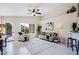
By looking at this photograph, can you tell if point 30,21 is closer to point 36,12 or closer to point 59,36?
point 36,12

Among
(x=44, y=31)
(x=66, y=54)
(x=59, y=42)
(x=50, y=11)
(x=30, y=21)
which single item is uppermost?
(x=50, y=11)

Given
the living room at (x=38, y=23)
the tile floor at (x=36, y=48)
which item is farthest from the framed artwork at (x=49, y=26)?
the tile floor at (x=36, y=48)

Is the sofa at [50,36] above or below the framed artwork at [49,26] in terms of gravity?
below

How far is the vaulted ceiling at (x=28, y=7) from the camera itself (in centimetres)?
362

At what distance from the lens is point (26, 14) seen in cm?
370

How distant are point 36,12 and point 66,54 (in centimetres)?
124

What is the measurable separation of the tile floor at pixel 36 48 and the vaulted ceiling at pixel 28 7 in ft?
2.31

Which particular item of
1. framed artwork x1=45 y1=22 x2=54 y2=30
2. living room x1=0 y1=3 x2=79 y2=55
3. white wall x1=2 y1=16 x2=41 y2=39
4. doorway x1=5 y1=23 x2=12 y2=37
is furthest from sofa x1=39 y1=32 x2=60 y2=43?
doorway x1=5 y1=23 x2=12 y2=37

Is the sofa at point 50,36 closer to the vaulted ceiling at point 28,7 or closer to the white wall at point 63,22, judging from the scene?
the white wall at point 63,22

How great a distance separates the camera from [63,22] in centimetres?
373

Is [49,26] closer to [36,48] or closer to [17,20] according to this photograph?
[36,48]

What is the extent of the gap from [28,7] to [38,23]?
46cm

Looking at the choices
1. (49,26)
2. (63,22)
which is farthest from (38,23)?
(63,22)

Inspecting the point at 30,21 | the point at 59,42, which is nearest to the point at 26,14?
the point at 30,21
